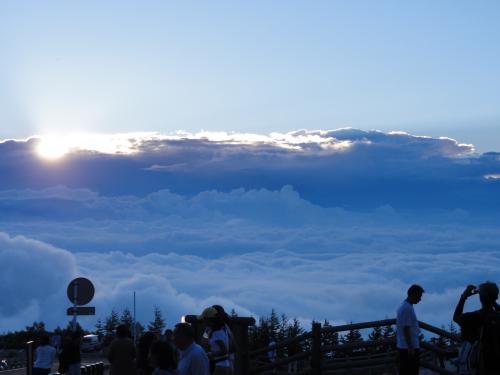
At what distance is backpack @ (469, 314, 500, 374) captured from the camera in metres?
9.58

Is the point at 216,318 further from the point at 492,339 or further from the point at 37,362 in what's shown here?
the point at 37,362

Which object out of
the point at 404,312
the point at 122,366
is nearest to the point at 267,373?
the point at 122,366

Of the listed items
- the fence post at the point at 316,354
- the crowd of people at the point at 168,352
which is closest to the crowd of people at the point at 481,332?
the crowd of people at the point at 168,352

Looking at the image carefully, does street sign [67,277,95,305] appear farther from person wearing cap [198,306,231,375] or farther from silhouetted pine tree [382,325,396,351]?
person wearing cap [198,306,231,375]

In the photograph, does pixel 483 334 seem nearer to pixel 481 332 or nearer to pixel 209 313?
pixel 481 332

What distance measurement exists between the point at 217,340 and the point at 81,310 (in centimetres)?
1193

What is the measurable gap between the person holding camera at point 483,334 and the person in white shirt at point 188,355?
8.72ft

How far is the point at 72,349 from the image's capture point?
18.4 m

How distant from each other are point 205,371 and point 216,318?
3.39 m

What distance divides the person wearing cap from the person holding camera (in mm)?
3616

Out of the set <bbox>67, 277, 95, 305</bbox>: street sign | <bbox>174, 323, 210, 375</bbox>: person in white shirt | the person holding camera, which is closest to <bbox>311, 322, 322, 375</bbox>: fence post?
the person holding camera

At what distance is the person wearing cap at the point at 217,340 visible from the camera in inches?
492

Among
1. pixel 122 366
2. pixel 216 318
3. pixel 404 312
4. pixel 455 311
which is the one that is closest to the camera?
pixel 455 311

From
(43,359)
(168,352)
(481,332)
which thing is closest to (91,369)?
(43,359)
